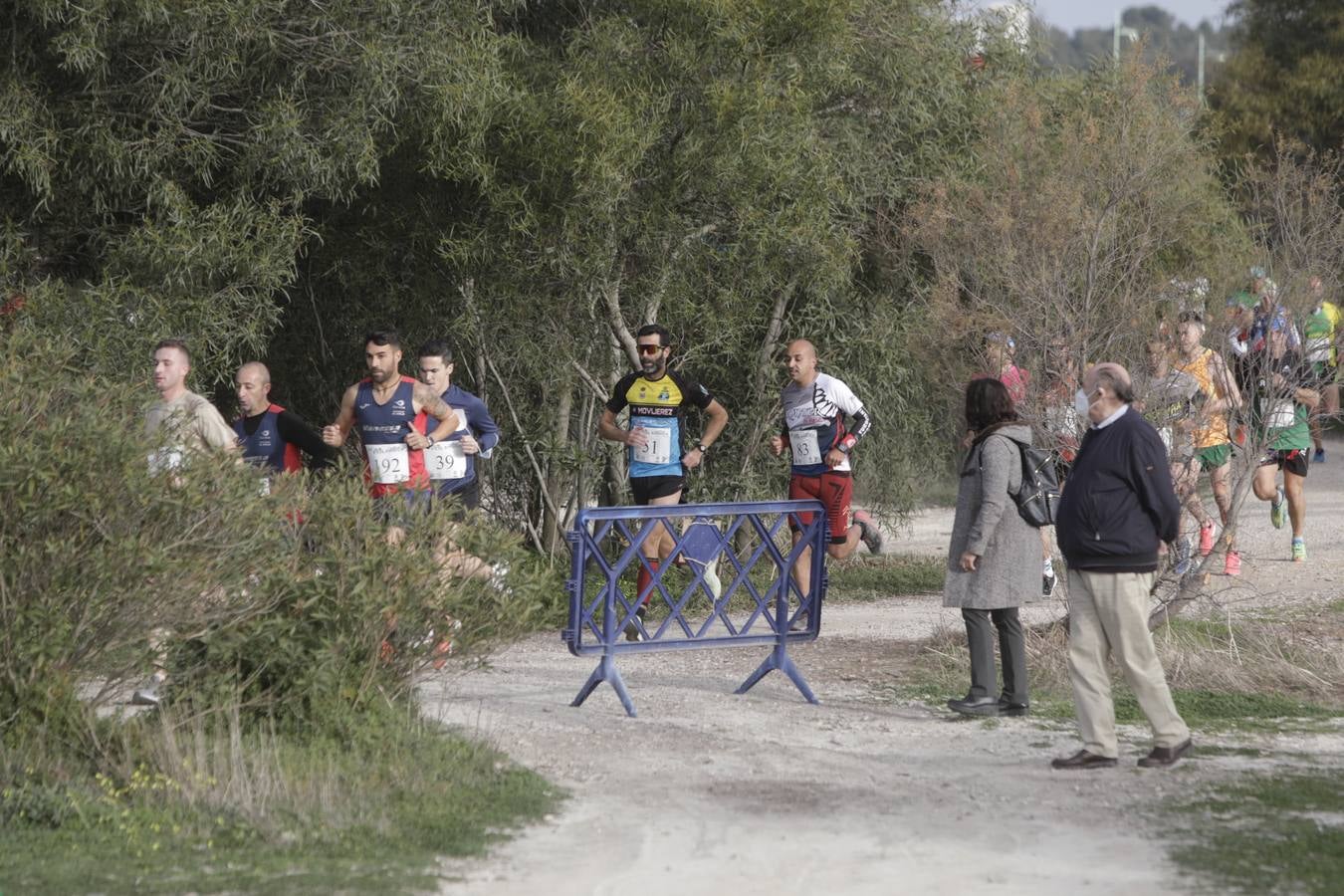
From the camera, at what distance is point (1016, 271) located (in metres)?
9.97

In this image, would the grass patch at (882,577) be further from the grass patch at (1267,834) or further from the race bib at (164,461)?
the race bib at (164,461)

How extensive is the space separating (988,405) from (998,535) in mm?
596

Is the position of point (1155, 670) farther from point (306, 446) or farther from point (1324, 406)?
point (306, 446)

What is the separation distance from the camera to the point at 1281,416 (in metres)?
9.81

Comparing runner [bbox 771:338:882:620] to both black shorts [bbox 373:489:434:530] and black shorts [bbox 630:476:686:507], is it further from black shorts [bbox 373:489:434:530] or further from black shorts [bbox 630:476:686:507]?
black shorts [bbox 373:489:434:530]

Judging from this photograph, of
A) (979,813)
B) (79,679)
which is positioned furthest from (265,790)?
(979,813)

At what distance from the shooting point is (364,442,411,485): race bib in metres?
10.1

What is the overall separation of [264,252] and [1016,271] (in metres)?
4.24

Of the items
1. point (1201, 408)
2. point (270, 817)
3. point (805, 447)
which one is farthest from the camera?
point (805, 447)

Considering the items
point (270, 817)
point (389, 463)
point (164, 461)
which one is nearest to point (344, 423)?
point (389, 463)

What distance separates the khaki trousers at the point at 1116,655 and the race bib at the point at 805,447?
4.03 meters

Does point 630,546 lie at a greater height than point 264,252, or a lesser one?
lesser

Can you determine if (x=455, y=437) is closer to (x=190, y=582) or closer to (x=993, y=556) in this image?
(x=993, y=556)

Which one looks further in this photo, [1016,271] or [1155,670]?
[1016,271]
